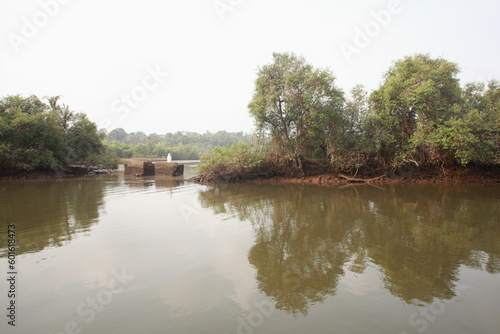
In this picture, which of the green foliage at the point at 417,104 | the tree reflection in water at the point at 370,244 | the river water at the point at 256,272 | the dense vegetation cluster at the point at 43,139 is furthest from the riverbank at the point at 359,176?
the river water at the point at 256,272

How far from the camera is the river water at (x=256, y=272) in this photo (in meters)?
3.26

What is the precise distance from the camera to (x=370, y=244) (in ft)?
18.7

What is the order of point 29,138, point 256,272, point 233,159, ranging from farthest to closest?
point 29,138, point 233,159, point 256,272

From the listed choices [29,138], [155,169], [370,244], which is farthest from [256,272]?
[29,138]

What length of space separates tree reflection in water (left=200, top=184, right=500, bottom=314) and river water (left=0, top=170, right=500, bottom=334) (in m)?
0.03

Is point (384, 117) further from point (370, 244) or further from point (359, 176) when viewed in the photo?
point (370, 244)

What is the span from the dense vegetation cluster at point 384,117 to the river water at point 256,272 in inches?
327

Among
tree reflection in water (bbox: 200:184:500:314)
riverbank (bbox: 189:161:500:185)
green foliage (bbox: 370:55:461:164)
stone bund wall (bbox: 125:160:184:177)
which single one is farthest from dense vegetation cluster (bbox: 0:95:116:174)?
green foliage (bbox: 370:55:461:164)

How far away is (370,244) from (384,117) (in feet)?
42.7

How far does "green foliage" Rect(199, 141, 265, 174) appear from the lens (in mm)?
18375

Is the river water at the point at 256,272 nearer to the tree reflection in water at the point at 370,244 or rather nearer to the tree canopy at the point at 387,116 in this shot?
the tree reflection in water at the point at 370,244

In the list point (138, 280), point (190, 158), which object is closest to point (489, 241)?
point (138, 280)

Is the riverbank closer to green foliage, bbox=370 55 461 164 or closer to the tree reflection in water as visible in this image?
green foliage, bbox=370 55 461 164

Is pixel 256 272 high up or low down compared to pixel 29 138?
down
